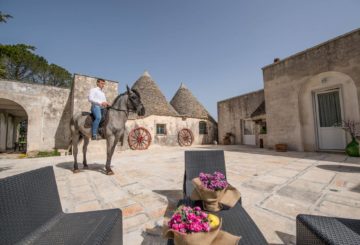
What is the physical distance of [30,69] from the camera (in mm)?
23203

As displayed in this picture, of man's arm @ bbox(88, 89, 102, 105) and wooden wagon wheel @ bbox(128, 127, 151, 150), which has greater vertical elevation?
man's arm @ bbox(88, 89, 102, 105)

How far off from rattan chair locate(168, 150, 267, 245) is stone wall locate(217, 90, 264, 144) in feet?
43.4

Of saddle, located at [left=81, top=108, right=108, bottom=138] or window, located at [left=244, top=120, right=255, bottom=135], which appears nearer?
saddle, located at [left=81, top=108, right=108, bottom=138]

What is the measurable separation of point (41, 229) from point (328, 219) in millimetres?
2216

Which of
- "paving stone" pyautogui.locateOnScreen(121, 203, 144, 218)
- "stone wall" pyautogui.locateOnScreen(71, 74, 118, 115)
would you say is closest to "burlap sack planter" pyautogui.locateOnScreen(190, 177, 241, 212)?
"paving stone" pyautogui.locateOnScreen(121, 203, 144, 218)

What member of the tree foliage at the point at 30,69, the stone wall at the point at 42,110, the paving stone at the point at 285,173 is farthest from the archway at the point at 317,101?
the tree foliage at the point at 30,69

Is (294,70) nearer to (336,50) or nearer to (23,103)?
(336,50)

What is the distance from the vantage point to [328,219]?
128cm

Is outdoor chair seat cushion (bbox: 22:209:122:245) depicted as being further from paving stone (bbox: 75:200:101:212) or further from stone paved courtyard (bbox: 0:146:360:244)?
paving stone (bbox: 75:200:101:212)

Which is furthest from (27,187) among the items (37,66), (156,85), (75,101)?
(37,66)

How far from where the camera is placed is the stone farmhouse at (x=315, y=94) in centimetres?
Result: 670

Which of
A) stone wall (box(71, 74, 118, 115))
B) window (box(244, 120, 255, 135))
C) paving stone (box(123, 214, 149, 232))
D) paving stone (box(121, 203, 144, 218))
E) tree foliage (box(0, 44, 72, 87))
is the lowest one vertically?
paving stone (box(123, 214, 149, 232))

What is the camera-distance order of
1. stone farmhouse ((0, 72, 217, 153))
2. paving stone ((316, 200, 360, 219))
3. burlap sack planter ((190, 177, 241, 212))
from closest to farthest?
burlap sack planter ((190, 177, 241, 212))
paving stone ((316, 200, 360, 219))
stone farmhouse ((0, 72, 217, 153))

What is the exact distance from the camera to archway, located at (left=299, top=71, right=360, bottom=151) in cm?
672
